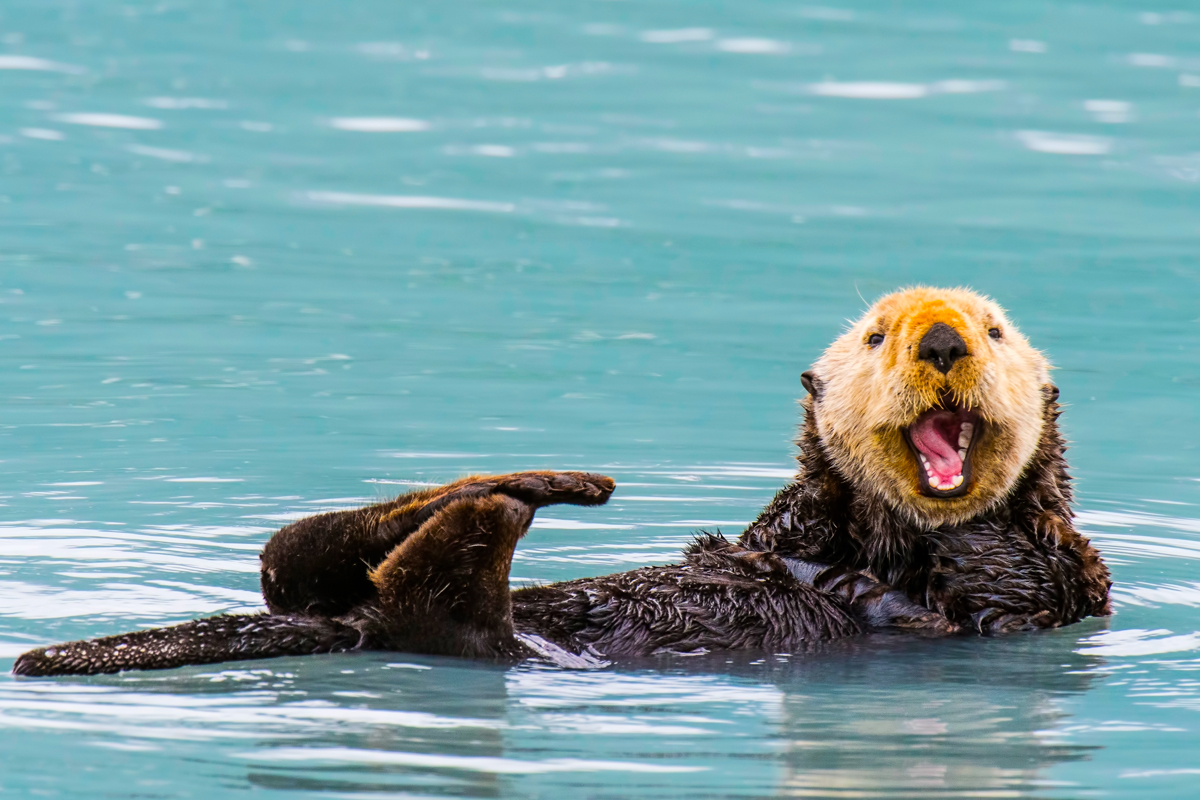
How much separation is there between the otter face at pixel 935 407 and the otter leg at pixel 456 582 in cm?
101

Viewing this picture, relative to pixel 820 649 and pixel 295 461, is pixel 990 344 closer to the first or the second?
pixel 820 649

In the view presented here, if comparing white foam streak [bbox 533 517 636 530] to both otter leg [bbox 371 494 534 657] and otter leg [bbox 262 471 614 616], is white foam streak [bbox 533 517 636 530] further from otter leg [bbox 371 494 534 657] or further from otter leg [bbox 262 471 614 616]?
otter leg [bbox 371 494 534 657]

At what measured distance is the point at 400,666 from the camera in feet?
13.5

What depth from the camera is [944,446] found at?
463cm

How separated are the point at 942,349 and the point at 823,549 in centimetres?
70

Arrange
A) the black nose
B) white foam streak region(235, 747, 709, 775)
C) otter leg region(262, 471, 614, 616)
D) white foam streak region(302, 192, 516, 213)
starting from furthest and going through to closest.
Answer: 1. white foam streak region(302, 192, 516, 213)
2. the black nose
3. otter leg region(262, 471, 614, 616)
4. white foam streak region(235, 747, 709, 775)

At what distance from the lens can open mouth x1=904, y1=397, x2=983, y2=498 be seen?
14.8 ft

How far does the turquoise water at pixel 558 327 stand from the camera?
12.1 ft

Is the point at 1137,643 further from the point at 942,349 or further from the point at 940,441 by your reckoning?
the point at 942,349

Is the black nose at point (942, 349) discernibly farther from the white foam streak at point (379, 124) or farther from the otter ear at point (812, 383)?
the white foam streak at point (379, 124)

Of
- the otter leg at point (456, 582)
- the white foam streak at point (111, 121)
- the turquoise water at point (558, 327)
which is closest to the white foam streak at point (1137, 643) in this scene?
the turquoise water at point (558, 327)

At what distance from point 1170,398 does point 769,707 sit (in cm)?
446

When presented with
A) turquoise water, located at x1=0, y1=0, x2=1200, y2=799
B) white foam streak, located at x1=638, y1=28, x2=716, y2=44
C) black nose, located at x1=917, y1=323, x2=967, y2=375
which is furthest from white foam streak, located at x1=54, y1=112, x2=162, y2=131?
black nose, located at x1=917, y1=323, x2=967, y2=375

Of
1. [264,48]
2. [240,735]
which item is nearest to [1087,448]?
[240,735]
